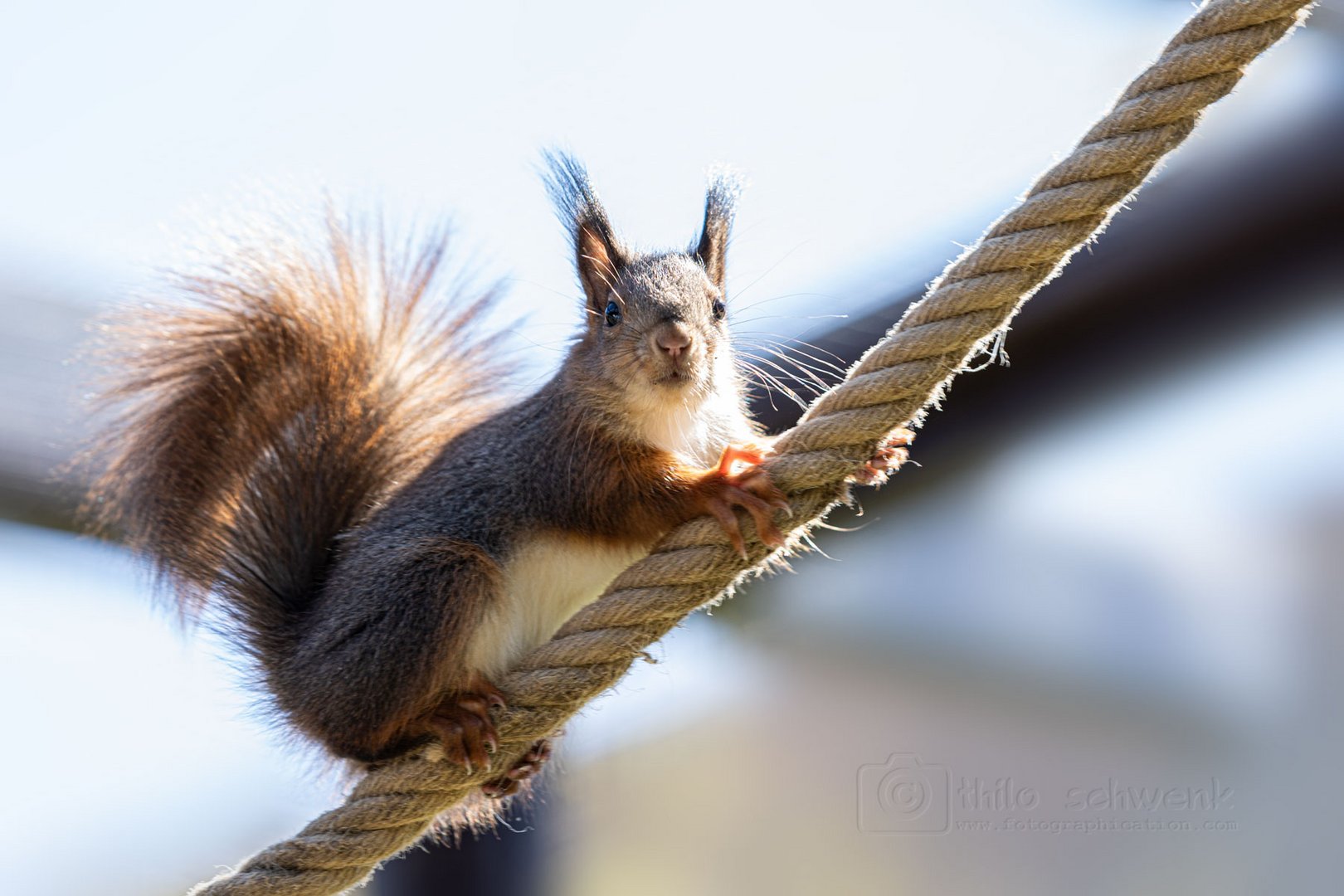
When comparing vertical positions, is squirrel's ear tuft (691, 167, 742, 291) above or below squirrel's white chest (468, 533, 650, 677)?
above

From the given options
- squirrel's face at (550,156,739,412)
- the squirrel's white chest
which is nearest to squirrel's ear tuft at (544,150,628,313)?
squirrel's face at (550,156,739,412)

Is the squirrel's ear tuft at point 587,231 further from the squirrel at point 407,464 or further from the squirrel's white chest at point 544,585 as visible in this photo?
the squirrel's white chest at point 544,585

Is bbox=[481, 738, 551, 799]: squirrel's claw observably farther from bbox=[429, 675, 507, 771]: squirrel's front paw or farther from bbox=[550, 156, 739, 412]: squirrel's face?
bbox=[550, 156, 739, 412]: squirrel's face

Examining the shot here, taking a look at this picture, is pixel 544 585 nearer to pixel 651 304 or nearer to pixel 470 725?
pixel 470 725

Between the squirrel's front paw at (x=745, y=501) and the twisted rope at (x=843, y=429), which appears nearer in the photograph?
the twisted rope at (x=843, y=429)

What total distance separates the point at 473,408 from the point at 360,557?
61 centimetres

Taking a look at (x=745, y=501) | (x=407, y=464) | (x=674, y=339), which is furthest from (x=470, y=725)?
(x=407, y=464)

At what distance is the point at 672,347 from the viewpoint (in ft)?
6.73

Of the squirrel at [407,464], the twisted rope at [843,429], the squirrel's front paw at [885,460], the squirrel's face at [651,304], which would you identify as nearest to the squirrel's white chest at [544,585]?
the squirrel at [407,464]

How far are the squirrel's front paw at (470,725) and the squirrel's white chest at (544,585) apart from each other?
0.34 ft

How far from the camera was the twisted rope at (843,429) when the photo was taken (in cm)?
145

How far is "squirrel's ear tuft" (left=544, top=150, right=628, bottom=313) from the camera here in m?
2.39

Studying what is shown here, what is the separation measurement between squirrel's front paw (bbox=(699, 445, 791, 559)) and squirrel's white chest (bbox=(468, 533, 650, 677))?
0.33 m

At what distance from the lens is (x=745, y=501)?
1.70m
